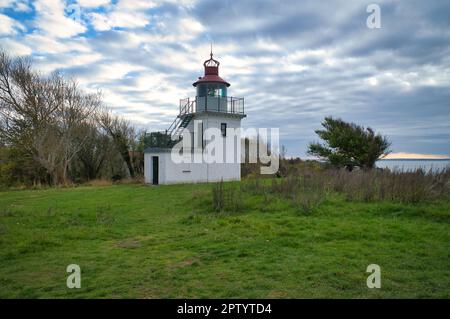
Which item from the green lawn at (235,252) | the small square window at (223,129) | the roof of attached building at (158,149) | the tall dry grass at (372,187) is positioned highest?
the small square window at (223,129)

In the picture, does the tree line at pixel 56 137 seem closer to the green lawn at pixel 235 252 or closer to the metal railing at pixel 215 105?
the metal railing at pixel 215 105

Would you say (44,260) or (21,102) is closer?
(44,260)

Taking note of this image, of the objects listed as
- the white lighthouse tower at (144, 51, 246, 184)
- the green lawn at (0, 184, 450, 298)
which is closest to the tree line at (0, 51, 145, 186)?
the white lighthouse tower at (144, 51, 246, 184)

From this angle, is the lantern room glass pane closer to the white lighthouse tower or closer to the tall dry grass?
the white lighthouse tower

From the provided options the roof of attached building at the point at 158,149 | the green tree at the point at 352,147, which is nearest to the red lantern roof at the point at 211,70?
the roof of attached building at the point at 158,149

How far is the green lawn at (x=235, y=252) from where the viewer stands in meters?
4.75

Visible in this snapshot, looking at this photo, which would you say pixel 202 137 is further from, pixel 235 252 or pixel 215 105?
pixel 235 252

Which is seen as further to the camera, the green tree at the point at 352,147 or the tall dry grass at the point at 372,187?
the green tree at the point at 352,147

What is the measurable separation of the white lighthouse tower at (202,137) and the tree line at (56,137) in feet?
24.6

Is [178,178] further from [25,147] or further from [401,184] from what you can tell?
[401,184]

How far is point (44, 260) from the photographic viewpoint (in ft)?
20.6
